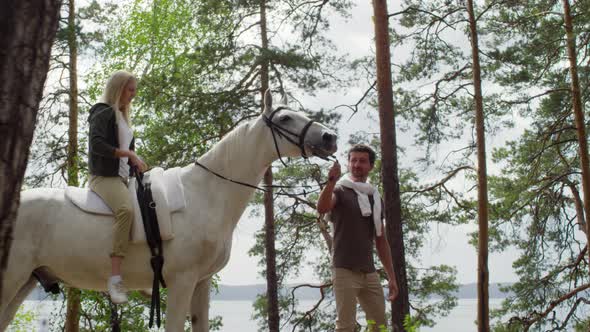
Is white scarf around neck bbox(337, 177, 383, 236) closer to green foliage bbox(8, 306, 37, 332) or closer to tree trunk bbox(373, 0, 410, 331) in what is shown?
tree trunk bbox(373, 0, 410, 331)

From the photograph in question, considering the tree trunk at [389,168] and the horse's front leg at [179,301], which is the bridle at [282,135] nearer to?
the horse's front leg at [179,301]

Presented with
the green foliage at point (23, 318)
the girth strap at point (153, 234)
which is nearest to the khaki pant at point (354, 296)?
the girth strap at point (153, 234)

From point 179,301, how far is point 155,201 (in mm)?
757

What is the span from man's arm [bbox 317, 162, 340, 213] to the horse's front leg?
1.09m

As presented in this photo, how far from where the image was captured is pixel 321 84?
15336 millimetres

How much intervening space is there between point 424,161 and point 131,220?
35.8 ft

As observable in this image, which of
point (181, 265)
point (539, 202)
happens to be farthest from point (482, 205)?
point (181, 265)

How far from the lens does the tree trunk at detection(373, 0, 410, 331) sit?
9.70 metres

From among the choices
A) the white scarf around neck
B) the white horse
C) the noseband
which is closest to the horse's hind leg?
the white horse

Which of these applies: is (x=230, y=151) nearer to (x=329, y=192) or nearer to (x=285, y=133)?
(x=285, y=133)

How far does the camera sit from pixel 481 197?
13273 millimetres

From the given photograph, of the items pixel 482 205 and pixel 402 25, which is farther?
pixel 402 25

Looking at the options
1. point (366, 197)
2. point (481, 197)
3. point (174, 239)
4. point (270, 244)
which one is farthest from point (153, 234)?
point (270, 244)

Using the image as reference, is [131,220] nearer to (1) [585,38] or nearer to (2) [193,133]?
(2) [193,133]
